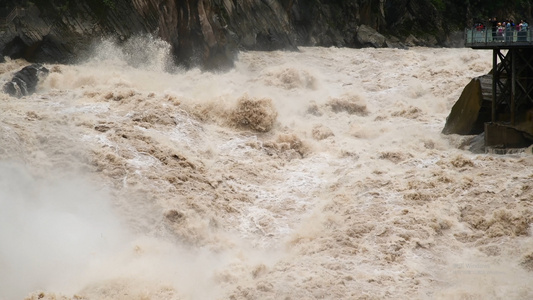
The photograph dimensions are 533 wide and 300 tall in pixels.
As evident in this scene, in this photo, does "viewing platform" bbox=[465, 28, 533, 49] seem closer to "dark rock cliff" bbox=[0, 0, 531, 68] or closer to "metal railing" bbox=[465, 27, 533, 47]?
"metal railing" bbox=[465, 27, 533, 47]

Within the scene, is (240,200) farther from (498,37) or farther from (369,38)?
(369,38)

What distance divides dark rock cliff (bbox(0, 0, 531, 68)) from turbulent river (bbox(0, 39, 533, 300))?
4.85 ft

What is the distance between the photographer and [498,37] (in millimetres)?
18312

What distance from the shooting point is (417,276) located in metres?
12.3

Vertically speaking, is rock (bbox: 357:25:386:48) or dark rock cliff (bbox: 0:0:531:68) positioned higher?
dark rock cliff (bbox: 0:0:531:68)

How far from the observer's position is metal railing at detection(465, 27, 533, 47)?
17.9 metres

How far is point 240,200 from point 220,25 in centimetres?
1503

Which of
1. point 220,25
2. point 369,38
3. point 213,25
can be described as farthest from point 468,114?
point 369,38

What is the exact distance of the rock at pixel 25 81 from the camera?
19.4 metres

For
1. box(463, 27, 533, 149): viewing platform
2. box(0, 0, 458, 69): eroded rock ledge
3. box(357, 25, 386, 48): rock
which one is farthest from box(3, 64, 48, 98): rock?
box(357, 25, 386, 48): rock

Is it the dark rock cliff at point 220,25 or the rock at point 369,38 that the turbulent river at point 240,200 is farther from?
the rock at point 369,38

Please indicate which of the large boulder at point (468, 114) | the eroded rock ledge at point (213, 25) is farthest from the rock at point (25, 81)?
the large boulder at point (468, 114)

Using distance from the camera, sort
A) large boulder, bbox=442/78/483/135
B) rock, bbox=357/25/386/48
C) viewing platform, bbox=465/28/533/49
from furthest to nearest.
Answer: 1. rock, bbox=357/25/386/48
2. large boulder, bbox=442/78/483/135
3. viewing platform, bbox=465/28/533/49

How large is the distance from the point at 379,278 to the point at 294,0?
27.5 m
